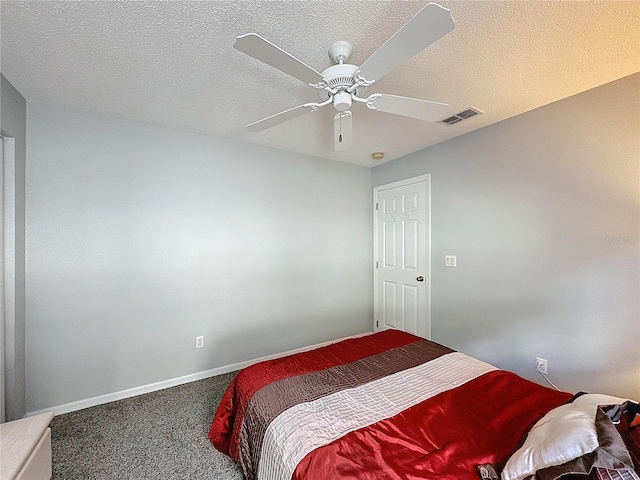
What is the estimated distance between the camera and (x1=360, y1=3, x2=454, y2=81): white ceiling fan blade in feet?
3.06

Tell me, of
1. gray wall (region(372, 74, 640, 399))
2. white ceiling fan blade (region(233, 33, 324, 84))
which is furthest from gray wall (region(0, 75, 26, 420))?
gray wall (region(372, 74, 640, 399))

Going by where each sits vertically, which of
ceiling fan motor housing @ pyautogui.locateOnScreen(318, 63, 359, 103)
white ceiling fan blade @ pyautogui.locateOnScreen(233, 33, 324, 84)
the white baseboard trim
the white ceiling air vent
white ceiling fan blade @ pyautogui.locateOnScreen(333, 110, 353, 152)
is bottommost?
the white baseboard trim

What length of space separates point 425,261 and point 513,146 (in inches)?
54.8

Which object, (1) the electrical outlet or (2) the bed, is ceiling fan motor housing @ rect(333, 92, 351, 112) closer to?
(2) the bed

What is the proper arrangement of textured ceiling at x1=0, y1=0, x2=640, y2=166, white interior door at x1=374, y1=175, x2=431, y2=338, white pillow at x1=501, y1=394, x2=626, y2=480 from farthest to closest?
white interior door at x1=374, y1=175, x2=431, y2=338, textured ceiling at x1=0, y1=0, x2=640, y2=166, white pillow at x1=501, y1=394, x2=626, y2=480

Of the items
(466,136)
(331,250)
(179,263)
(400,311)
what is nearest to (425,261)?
(400,311)

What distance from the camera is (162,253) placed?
8.24 feet

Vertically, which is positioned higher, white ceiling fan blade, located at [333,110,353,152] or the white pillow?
white ceiling fan blade, located at [333,110,353,152]

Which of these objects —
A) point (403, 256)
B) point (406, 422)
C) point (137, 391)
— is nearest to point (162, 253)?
→ point (137, 391)

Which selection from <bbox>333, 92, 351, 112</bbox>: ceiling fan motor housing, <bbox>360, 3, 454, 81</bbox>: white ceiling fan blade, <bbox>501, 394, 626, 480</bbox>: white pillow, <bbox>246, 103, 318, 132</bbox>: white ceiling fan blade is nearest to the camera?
<bbox>501, 394, 626, 480</bbox>: white pillow

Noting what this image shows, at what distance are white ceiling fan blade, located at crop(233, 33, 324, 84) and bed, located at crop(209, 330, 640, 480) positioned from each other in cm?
158

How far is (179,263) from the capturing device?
2590mm

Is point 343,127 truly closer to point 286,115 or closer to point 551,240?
point 286,115

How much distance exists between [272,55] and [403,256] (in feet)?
9.07
